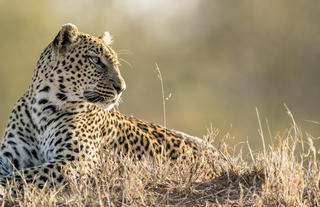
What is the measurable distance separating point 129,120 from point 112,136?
1.68 feet

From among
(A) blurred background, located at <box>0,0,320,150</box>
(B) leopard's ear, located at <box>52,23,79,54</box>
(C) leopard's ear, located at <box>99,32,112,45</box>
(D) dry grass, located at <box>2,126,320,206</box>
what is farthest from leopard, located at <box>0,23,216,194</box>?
(A) blurred background, located at <box>0,0,320,150</box>

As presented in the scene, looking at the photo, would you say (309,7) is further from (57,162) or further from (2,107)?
(57,162)

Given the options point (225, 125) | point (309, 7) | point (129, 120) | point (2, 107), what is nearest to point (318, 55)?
point (309, 7)

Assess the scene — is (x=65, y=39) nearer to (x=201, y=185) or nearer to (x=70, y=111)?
(x=70, y=111)

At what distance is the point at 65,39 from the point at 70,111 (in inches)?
37.6

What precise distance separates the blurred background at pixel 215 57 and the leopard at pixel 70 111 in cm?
2255

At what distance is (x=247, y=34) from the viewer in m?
41.9

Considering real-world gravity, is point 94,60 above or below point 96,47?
below

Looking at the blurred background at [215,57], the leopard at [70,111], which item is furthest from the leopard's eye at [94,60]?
the blurred background at [215,57]

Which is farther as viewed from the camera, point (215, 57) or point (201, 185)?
point (215, 57)

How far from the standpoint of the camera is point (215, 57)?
1636 inches

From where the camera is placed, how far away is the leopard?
29.5 ft

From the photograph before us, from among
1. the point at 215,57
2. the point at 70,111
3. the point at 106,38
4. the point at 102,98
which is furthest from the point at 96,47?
the point at 215,57

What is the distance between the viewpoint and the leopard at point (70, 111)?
9000mm
